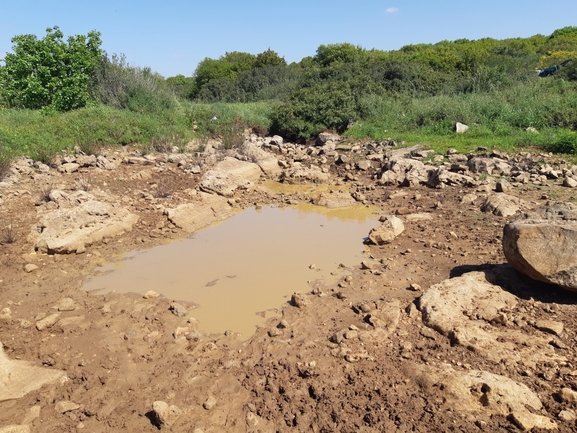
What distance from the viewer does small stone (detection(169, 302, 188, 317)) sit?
4.63 meters

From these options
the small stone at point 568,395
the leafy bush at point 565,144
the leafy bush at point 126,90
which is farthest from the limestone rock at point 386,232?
the leafy bush at point 126,90

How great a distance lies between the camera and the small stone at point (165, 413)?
312cm

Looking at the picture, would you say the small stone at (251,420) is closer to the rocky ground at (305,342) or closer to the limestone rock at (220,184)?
the rocky ground at (305,342)

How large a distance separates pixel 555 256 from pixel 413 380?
1.85m

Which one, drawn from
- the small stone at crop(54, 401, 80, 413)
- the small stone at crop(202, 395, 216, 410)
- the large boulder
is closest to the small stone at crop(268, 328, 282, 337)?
the small stone at crop(202, 395, 216, 410)

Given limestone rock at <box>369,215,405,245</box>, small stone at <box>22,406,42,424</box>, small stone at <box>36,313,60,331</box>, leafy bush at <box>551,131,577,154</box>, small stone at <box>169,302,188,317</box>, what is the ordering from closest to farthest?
small stone at <box>22,406,42,424</box> < small stone at <box>36,313,60,331</box> < small stone at <box>169,302,188,317</box> < limestone rock at <box>369,215,405,245</box> < leafy bush at <box>551,131,577,154</box>

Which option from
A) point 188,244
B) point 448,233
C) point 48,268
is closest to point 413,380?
point 448,233

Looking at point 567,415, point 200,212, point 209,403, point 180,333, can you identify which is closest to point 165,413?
point 209,403

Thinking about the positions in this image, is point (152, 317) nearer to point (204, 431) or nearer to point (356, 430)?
point (204, 431)

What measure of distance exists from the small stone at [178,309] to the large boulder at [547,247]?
342cm

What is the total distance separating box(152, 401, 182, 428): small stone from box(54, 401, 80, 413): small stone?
2.17 feet

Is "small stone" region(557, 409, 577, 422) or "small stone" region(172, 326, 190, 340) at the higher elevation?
"small stone" region(172, 326, 190, 340)

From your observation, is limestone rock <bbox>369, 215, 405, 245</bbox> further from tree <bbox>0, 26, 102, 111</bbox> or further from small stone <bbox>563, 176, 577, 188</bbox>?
tree <bbox>0, 26, 102, 111</bbox>

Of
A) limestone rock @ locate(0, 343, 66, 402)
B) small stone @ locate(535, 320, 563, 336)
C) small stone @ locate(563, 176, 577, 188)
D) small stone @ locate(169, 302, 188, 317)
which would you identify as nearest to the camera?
limestone rock @ locate(0, 343, 66, 402)
